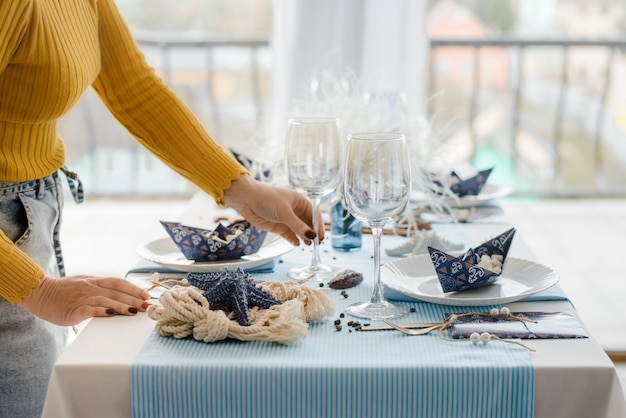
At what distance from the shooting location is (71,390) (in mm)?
1055

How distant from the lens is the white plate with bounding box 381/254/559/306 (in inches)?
47.8

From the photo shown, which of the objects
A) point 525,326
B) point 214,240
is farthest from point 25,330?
point 525,326

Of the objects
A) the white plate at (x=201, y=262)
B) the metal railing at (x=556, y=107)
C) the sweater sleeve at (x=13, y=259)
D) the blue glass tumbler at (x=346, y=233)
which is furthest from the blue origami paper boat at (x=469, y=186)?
the metal railing at (x=556, y=107)

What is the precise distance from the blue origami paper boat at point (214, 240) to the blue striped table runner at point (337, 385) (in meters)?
0.40

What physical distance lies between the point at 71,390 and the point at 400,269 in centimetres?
56

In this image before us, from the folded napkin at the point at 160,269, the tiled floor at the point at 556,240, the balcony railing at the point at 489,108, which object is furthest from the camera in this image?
the balcony railing at the point at 489,108

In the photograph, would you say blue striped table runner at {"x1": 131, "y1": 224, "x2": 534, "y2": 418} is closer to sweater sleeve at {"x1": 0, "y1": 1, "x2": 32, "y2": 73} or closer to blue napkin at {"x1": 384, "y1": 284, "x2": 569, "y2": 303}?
blue napkin at {"x1": 384, "y1": 284, "x2": 569, "y2": 303}

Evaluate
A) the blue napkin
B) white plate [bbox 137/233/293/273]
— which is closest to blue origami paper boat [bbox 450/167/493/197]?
white plate [bbox 137/233/293/273]

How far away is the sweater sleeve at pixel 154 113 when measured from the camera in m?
1.52

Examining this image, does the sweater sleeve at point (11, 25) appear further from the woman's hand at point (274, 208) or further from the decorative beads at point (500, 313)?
the decorative beads at point (500, 313)

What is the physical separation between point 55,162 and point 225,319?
570 millimetres

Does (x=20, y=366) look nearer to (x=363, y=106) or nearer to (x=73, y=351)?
(x=73, y=351)

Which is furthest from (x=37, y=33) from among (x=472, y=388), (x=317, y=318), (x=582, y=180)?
(x=582, y=180)

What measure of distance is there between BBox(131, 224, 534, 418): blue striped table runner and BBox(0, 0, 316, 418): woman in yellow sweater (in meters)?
0.21
